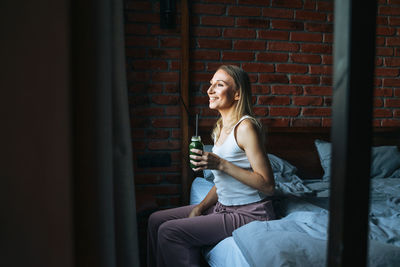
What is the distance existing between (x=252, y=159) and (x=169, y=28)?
4.91 feet

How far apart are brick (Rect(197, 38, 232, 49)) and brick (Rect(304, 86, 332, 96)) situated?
0.78 metres

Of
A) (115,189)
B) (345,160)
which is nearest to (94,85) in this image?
(115,189)

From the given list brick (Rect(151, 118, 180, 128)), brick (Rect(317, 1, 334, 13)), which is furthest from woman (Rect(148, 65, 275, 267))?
brick (Rect(317, 1, 334, 13))

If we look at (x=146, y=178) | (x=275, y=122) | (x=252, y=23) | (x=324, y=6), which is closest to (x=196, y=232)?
(x=146, y=178)

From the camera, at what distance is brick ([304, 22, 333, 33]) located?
107 inches

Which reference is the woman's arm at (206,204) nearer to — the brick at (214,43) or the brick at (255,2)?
the brick at (214,43)

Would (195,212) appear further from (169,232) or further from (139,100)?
(139,100)

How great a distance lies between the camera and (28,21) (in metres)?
0.57

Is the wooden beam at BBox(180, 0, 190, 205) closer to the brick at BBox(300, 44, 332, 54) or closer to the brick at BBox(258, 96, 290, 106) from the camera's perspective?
the brick at BBox(258, 96, 290, 106)

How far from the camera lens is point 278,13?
8.68 ft

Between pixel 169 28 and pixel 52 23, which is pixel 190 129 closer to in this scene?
pixel 169 28

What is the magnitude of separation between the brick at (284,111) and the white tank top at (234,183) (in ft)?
4.15

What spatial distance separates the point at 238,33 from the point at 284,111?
2.50 ft

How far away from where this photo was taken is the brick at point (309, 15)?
8.79 ft
